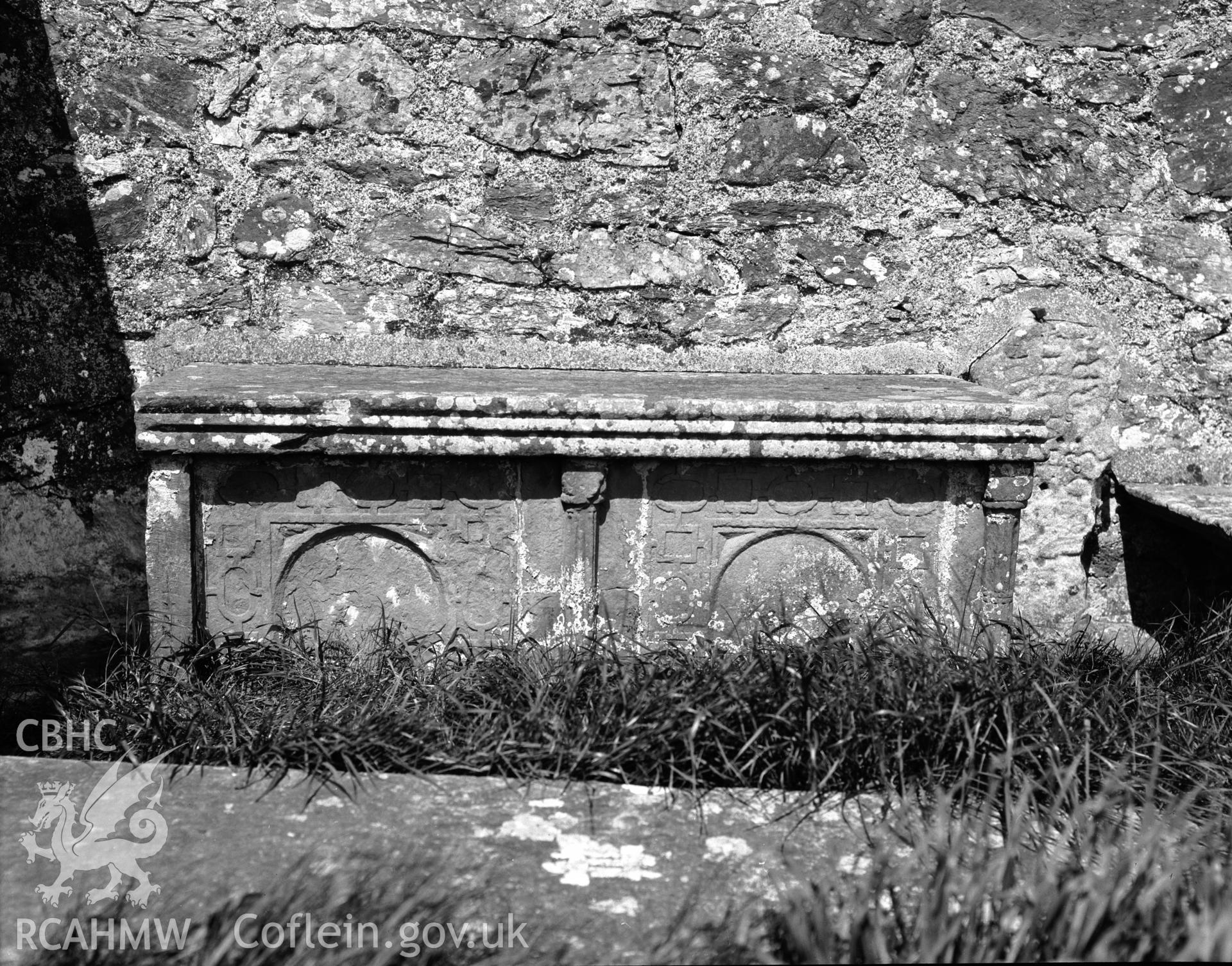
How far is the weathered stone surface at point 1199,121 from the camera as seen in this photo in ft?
11.1

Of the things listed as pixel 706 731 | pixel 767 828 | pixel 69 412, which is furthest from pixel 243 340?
pixel 767 828

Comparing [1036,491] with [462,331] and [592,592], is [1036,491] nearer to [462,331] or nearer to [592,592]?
[592,592]

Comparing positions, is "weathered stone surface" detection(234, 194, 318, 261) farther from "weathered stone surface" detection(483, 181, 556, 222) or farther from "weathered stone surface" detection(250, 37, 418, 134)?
"weathered stone surface" detection(483, 181, 556, 222)

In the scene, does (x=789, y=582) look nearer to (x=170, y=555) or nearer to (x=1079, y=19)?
(x=170, y=555)

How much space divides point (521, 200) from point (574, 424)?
1.13 metres

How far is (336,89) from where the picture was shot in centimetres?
332

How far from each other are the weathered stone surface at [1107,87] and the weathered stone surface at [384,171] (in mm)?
2160

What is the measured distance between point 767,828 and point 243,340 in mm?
2408

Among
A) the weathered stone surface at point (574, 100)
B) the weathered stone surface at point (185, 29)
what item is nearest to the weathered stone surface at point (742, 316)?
the weathered stone surface at point (574, 100)

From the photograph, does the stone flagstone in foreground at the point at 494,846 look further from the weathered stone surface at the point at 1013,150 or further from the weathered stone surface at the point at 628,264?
the weathered stone surface at the point at 1013,150

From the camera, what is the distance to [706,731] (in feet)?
7.02

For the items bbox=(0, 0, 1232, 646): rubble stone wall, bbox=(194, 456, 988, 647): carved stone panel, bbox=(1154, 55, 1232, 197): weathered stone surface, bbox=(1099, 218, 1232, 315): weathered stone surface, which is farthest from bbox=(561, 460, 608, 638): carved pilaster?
bbox=(1154, 55, 1232, 197): weathered stone surface

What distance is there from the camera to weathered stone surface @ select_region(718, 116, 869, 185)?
3.41 m

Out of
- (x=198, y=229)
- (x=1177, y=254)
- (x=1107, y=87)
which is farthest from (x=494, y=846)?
(x=1107, y=87)
